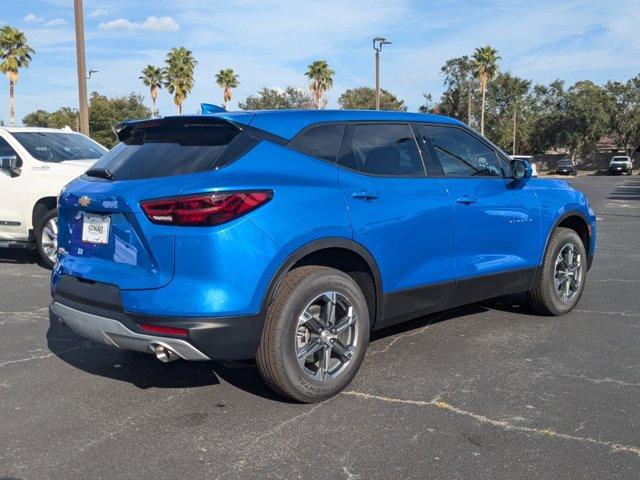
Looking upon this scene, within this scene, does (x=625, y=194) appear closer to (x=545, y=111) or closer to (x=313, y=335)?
(x=313, y=335)

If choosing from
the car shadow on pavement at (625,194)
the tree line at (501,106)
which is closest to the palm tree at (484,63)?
the tree line at (501,106)

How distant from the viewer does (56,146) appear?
8906 millimetres

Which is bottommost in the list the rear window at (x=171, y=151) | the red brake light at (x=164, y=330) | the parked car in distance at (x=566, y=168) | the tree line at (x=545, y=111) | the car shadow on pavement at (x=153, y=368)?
the car shadow on pavement at (x=153, y=368)

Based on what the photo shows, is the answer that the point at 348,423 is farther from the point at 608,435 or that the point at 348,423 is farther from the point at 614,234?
the point at 614,234

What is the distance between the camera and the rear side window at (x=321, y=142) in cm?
394

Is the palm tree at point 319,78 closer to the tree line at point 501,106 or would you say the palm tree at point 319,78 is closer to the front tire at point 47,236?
the tree line at point 501,106

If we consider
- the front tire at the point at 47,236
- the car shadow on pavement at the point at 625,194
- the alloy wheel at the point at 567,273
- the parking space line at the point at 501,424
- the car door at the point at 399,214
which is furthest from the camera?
the car shadow on pavement at the point at 625,194

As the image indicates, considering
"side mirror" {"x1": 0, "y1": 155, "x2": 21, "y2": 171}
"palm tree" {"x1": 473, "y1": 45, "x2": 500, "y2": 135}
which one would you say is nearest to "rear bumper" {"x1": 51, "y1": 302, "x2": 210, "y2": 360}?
"side mirror" {"x1": 0, "y1": 155, "x2": 21, "y2": 171}

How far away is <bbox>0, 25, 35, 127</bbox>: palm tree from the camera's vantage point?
38.8 metres

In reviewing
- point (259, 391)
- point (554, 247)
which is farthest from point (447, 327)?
point (259, 391)

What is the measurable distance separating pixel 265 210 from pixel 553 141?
228 ft

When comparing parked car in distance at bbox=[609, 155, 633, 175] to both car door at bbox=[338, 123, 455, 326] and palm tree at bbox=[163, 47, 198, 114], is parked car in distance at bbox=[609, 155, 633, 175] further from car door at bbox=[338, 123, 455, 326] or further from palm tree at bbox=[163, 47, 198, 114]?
car door at bbox=[338, 123, 455, 326]

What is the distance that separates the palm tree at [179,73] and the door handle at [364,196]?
4459 cm

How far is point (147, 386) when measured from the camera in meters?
4.24
